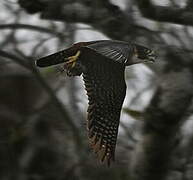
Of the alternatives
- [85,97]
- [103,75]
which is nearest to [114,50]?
[103,75]

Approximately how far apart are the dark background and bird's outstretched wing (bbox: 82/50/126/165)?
0.26 metres

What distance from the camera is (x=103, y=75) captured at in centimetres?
81

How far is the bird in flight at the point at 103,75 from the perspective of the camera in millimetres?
780

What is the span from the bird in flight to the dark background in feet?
0.83

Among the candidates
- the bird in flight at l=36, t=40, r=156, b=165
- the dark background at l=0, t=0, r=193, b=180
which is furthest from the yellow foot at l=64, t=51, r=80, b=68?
the dark background at l=0, t=0, r=193, b=180

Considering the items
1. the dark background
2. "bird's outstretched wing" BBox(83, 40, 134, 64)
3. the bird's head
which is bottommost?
the dark background

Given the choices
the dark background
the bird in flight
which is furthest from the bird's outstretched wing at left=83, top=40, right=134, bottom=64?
the dark background

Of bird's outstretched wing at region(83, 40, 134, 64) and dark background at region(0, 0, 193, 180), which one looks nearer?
bird's outstretched wing at region(83, 40, 134, 64)

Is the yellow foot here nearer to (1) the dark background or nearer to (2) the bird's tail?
(2) the bird's tail

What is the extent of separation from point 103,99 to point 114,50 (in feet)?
0.31

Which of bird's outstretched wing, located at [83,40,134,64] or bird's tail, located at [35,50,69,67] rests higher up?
bird's outstretched wing, located at [83,40,134,64]

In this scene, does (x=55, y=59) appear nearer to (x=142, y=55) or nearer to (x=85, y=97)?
(x=142, y=55)

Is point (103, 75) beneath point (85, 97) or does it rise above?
above

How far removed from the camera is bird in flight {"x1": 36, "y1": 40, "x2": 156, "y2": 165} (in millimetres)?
780
